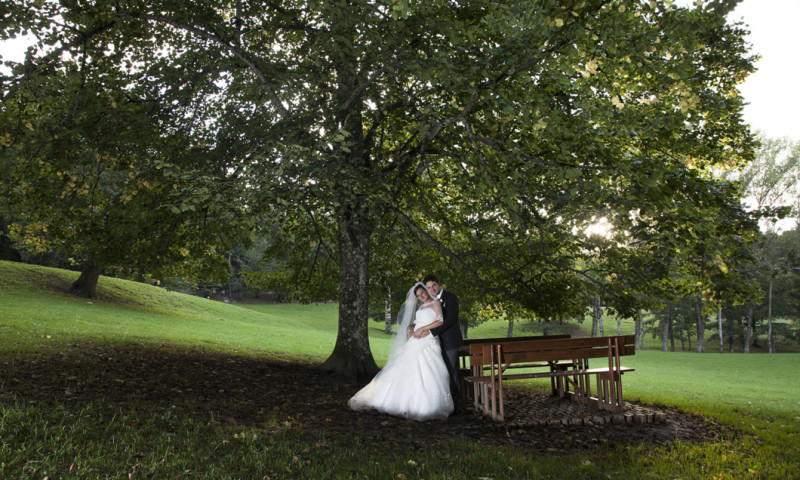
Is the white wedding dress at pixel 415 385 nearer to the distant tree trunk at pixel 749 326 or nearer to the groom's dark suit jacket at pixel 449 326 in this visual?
the groom's dark suit jacket at pixel 449 326

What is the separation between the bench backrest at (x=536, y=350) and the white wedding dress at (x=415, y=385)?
756 millimetres

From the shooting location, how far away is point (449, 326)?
888 cm

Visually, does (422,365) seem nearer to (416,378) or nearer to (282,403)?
(416,378)

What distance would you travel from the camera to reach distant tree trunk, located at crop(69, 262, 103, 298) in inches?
1078

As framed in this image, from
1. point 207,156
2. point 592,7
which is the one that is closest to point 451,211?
point 207,156

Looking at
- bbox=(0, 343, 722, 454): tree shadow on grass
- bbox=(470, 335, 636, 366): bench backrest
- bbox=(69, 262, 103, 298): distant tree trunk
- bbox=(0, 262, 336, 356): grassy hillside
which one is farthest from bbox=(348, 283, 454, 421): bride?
bbox=(69, 262, 103, 298): distant tree trunk

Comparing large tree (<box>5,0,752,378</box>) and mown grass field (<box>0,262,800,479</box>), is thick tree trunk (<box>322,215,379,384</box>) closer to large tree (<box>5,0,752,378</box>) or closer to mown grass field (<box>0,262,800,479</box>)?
large tree (<box>5,0,752,378</box>)

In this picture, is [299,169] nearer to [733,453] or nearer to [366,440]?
[366,440]

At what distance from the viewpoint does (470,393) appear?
9938mm

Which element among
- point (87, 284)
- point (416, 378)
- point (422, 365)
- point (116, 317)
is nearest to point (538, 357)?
point (422, 365)

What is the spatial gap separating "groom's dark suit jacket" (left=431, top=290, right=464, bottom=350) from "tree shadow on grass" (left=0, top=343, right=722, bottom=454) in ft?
4.08

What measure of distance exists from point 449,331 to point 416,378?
1.06 m

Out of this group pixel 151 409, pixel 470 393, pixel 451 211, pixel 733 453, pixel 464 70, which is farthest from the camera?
pixel 451 211

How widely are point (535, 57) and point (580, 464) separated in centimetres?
546
